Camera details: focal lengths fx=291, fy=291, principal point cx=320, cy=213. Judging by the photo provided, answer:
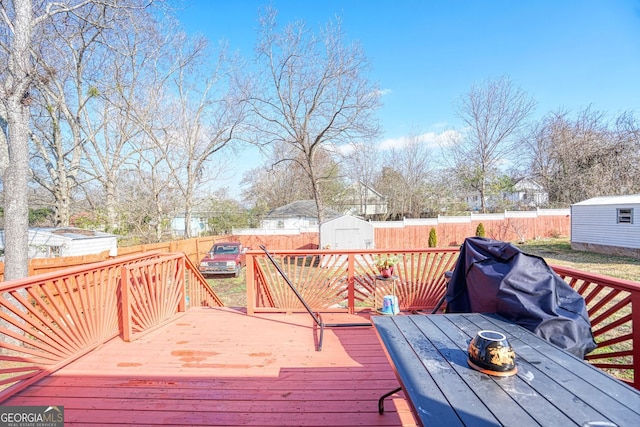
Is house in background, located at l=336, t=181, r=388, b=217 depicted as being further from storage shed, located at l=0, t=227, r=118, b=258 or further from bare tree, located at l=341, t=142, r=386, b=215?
storage shed, located at l=0, t=227, r=118, b=258

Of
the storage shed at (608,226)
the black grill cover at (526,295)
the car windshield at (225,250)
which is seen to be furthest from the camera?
the car windshield at (225,250)

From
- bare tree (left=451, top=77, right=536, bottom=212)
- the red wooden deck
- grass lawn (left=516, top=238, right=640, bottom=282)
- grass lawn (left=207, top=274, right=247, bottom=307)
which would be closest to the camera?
the red wooden deck

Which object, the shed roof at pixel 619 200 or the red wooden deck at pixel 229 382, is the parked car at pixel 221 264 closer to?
the red wooden deck at pixel 229 382

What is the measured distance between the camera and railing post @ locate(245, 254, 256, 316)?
12.1 ft

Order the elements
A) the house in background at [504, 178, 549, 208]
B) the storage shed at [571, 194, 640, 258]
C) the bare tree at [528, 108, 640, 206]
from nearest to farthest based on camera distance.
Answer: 1. the storage shed at [571, 194, 640, 258]
2. the bare tree at [528, 108, 640, 206]
3. the house in background at [504, 178, 549, 208]

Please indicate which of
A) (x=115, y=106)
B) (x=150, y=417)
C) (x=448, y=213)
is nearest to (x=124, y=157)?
(x=115, y=106)

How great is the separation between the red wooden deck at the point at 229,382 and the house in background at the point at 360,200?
938 inches

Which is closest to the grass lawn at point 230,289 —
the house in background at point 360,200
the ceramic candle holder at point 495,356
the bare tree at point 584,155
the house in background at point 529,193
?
the ceramic candle holder at point 495,356

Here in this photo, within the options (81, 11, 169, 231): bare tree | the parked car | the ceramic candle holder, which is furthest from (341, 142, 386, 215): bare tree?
the ceramic candle holder

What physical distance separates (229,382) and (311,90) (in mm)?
14149

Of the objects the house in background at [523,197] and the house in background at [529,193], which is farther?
the house in background at [529,193]

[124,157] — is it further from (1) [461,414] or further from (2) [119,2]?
(1) [461,414]

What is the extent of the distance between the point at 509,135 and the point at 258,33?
62.2 ft

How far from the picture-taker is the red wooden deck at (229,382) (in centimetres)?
190
